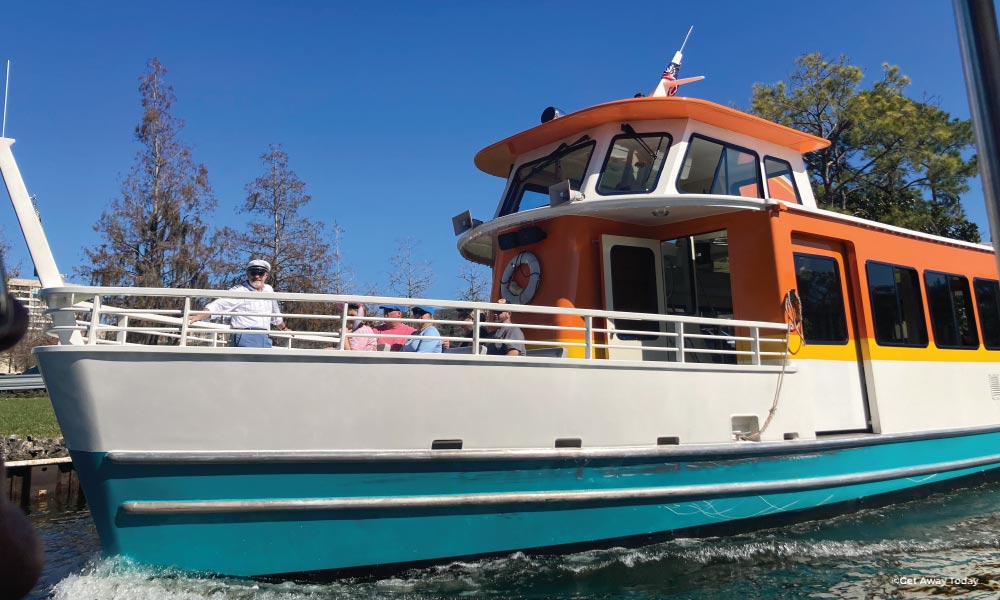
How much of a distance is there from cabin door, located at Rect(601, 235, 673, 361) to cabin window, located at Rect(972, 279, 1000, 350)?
4.86m

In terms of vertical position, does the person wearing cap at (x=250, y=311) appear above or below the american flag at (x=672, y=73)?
below

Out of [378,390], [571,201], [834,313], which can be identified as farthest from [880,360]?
[378,390]

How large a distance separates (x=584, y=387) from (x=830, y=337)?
11.0 feet

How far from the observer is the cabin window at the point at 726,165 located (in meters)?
7.23

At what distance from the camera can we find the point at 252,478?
14.1 feet

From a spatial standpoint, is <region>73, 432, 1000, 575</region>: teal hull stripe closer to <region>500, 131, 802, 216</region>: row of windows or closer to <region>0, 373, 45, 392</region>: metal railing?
<region>500, 131, 802, 216</region>: row of windows

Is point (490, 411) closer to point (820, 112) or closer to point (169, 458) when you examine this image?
point (169, 458)

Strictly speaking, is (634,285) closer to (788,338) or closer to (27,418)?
(788,338)

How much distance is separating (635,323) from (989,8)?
5.58 meters

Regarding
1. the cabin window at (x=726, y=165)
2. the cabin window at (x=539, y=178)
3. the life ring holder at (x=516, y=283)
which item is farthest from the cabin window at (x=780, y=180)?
the life ring holder at (x=516, y=283)

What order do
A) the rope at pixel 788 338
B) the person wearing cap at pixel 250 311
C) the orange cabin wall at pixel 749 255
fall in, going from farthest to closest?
1. the orange cabin wall at pixel 749 255
2. the rope at pixel 788 338
3. the person wearing cap at pixel 250 311

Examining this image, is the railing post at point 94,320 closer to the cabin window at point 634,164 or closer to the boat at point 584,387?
the boat at point 584,387

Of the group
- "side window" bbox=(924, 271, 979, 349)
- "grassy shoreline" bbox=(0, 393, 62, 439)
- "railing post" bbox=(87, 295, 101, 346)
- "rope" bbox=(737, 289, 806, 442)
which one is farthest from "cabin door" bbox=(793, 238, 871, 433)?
"grassy shoreline" bbox=(0, 393, 62, 439)

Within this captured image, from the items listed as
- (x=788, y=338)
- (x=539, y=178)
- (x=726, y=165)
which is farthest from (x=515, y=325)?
(x=726, y=165)
